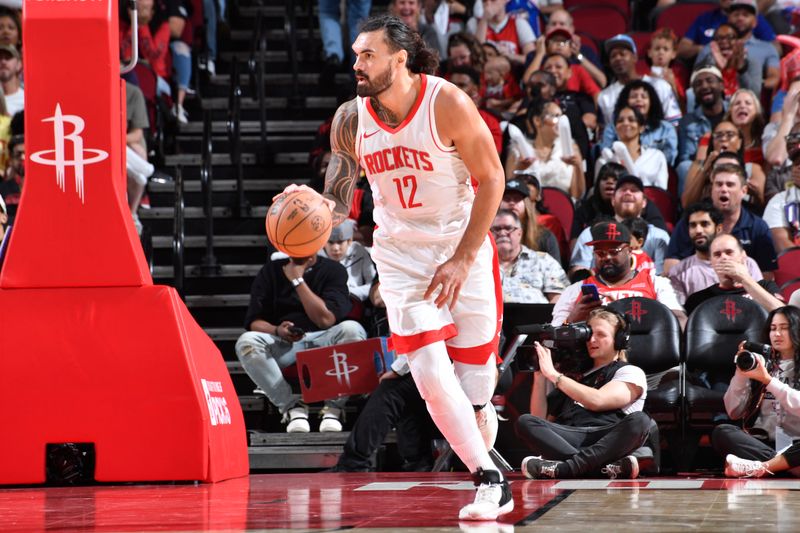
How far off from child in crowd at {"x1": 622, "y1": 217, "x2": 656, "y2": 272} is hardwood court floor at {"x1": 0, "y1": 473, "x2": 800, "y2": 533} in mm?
2220

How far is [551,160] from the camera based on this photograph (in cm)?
978

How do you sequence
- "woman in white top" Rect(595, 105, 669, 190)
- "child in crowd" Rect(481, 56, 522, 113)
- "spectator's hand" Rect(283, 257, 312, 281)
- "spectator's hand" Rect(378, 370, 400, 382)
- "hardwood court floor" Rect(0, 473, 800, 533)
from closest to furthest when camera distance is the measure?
1. "hardwood court floor" Rect(0, 473, 800, 533)
2. "spectator's hand" Rect(378, 370, 400, 382)
3. "spectator's hand" Rect(283, 257, 312, 281)
4. "woman in white top" Rect(595, 105, 669, 190)
5. "child in crowd" Rect(481, 56, 522, 113)

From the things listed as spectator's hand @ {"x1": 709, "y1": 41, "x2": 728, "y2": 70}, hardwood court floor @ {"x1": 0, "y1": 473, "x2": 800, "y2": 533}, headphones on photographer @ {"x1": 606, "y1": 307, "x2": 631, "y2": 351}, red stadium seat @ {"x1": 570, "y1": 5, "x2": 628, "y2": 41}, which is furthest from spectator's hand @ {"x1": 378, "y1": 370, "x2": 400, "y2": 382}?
red stadium seat @ {"x1": 570, "y1": 5, "x2": 628, "y2": 41}

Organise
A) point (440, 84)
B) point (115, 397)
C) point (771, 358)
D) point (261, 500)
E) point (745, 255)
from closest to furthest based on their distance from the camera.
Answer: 1. point (440, 84)
2. point (261, 500)
3. point (115, 397)
4. point (771, 358)
5. point (745, 255)

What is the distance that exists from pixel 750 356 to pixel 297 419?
2975 mm

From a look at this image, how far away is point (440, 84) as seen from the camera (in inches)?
171

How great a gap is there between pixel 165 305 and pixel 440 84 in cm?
196

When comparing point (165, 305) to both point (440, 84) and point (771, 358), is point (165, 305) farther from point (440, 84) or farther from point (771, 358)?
point (771, 358)

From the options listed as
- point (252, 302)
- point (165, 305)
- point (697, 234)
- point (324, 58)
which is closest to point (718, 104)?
point (697, 234)

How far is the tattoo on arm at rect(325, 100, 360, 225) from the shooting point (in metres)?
4.66

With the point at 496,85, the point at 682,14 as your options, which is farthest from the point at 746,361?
the point at 682,14

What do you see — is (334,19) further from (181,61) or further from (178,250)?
(178,250)

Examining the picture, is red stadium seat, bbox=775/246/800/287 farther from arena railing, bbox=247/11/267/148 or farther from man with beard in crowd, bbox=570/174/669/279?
arena railing, bbox=247/11/267/148

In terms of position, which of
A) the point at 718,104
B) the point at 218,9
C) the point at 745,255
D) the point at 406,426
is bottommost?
the point at 406,426
